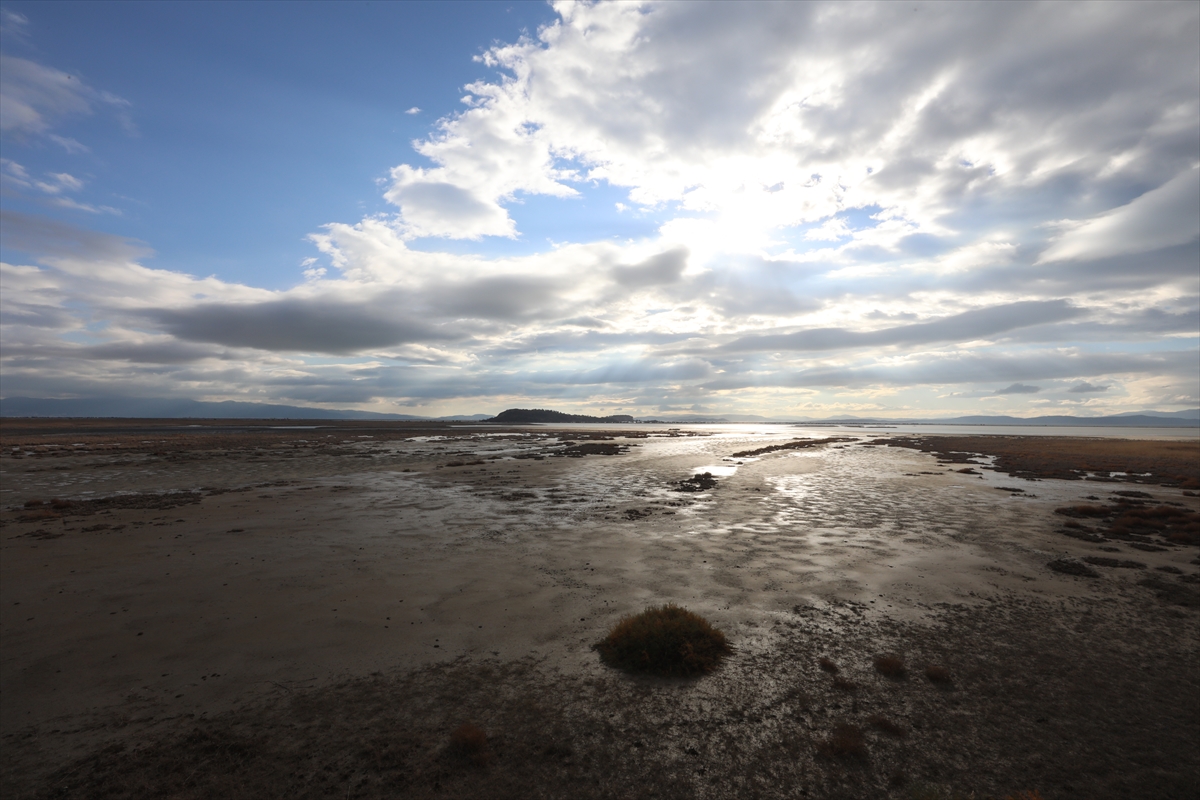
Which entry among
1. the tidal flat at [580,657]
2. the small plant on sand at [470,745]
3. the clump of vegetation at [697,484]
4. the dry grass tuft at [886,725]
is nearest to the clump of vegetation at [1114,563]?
the tidal flat at [580,657]

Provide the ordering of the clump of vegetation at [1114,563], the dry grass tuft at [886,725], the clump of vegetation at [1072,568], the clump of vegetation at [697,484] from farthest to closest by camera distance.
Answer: the clump of vegetation at [697,484] < the clump of vegetation at [1114,563] < the clump of vegetation at [1072,568] < the dry grass tuft at [886,725]

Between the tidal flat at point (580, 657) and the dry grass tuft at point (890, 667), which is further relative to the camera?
the dry grass tuft at point (890, 667)

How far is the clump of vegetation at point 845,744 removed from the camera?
6066 mm

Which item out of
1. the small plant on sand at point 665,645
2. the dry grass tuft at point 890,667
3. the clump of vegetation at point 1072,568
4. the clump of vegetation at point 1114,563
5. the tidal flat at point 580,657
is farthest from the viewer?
the clump of vegetation at point 1114,563

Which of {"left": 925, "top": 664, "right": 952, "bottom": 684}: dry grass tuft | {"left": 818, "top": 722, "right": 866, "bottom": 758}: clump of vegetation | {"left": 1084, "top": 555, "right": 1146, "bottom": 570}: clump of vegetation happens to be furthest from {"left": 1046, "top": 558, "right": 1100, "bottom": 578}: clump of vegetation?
{"left": 818, "top": 722, "right": 866, "bottom": 758}: clump of vegetation

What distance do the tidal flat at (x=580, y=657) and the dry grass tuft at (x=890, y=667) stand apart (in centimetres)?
4

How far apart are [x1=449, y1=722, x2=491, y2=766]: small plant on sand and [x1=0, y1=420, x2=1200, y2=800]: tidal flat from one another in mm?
34

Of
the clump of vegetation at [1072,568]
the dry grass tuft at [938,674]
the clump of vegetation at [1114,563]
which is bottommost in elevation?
the dry grass tuft at [938,674]

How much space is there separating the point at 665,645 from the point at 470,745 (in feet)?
12.1

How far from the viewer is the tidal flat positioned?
19.1 feet

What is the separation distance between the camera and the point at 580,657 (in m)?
8.55

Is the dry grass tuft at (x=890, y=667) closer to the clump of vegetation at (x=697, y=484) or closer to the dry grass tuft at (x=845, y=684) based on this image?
the dry grass tuft at (x=845, y=684)

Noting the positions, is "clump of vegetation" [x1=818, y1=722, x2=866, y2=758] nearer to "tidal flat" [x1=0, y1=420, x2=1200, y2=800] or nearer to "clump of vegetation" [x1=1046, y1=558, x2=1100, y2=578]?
"tidal flat" [x1=0, y1=420, x2=1200, y2=800]

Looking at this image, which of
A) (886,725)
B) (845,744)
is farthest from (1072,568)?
(845,744)
